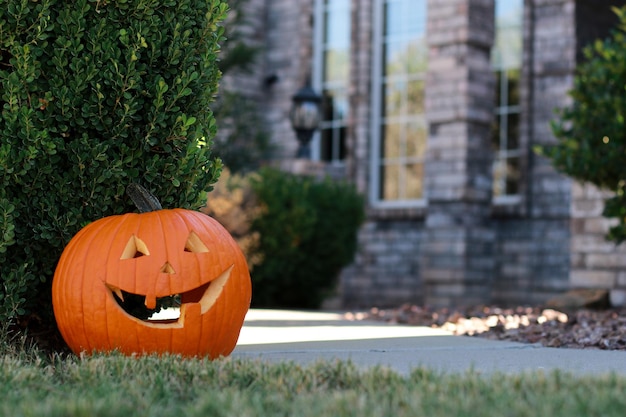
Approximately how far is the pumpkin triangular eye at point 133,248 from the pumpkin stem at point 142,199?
36 cm

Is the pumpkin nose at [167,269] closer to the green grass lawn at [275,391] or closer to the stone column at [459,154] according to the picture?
the green grass lawn at [275,391]

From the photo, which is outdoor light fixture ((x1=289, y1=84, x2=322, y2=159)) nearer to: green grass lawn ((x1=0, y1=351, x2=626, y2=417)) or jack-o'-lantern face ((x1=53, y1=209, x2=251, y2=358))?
jack-o'-lantern face ((x1=53, y1=209, x2=251, y2=358))

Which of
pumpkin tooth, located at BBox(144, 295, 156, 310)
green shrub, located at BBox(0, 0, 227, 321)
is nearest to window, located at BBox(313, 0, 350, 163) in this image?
green shrub, located at BBox(0, 0, 227, 321)

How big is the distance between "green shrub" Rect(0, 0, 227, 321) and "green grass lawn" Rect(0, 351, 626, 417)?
99 centimetres

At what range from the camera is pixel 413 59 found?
16.5 metres

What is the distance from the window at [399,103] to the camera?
1643cm

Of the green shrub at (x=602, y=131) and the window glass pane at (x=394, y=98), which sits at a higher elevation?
the window glass pane at (x=394, y=98)

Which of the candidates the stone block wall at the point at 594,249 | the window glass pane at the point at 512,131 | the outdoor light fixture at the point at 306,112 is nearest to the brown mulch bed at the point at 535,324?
the stone block wall at the point at 594,249

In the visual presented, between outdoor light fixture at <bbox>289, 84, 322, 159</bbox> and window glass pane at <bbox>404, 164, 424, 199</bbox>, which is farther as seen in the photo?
window glass pane at <bbox>404, 164, 424, 199</bbox>

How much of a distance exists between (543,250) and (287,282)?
3.84 metres

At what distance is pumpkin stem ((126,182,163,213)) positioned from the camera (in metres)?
5.54

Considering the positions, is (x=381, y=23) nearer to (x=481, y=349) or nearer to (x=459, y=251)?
(x=459, y=251)

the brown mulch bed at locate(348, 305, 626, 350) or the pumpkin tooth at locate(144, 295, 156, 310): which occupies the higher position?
the pumpkin tooth at locate(144, 295, 156, 310)

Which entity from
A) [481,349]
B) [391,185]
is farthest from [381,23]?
[481,349]
